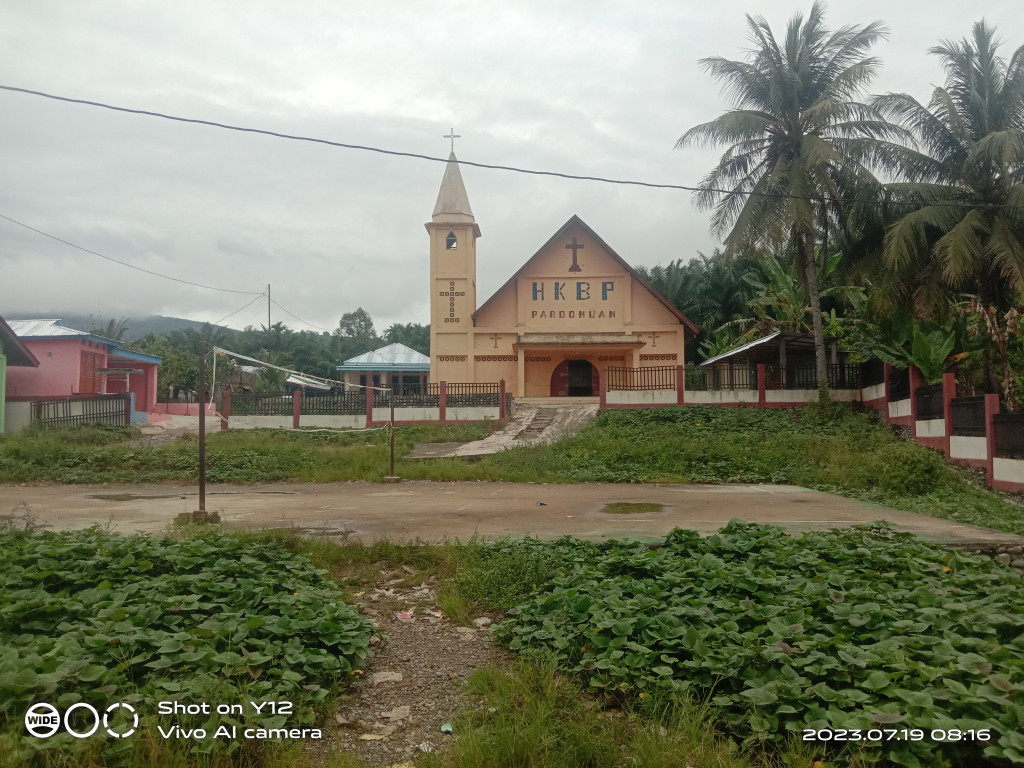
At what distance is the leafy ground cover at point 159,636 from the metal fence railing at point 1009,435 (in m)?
11.5

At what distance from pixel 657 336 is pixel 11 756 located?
25.3m

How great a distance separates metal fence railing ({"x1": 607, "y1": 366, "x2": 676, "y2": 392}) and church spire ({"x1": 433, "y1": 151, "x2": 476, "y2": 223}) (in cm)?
956

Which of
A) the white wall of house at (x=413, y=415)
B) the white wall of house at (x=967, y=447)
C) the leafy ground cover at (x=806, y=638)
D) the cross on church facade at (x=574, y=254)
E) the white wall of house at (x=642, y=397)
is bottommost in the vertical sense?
the leafy ground cover at (x=806, y=638)

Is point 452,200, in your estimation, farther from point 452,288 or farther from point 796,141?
point 796,141

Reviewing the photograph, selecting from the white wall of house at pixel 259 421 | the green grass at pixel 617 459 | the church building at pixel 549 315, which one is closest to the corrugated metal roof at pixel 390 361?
the church building at pixel 549 315

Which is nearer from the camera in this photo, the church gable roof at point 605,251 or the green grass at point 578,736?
the green grass at point 578,736

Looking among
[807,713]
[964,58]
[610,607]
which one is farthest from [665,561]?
[964,58]

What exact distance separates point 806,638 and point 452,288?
24274 mm

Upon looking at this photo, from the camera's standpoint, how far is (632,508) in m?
A: 10.2

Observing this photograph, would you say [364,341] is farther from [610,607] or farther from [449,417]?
[610,607]

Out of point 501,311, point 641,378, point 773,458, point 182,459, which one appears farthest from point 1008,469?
point 501,311

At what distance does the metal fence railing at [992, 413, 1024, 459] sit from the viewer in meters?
11.5

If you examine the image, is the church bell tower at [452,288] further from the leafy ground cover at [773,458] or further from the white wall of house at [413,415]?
the leafy ground cover at [773,458]

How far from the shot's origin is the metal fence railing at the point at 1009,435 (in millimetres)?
11469
